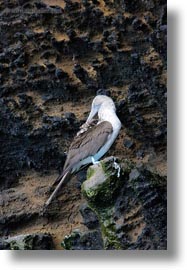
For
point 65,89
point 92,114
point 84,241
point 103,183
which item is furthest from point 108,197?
point 65,89

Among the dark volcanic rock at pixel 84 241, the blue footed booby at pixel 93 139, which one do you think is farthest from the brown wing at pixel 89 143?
the dark volcanic rock at pixel 84 241

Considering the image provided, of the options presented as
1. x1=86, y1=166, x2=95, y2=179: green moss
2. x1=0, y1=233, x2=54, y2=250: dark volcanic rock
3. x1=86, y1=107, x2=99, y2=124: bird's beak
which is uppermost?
x1=86, y1=107, x2=99, y2=124: bird's beak

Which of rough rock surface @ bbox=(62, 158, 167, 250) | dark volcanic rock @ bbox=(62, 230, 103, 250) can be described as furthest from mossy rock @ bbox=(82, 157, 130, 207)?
dark volcanic rock @ bbox=(62, 230, 103, 250)

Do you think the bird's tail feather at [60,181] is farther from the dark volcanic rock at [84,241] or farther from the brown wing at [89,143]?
the dark volcanic rock at [84,241]

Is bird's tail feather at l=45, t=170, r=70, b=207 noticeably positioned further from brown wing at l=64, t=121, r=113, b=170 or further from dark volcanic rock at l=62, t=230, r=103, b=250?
dark volcanic rock at l=62, t=230, r=103, b=250

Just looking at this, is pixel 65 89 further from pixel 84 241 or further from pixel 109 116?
pixel 84 241
